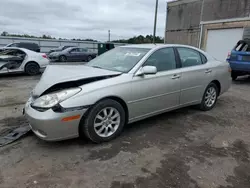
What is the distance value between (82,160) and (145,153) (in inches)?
32.6

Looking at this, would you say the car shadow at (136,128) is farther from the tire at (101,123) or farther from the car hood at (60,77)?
the car hood at (60,77)

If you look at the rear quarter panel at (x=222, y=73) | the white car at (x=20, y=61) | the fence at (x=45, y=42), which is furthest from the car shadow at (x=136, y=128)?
the fence at (x=45, y=42)

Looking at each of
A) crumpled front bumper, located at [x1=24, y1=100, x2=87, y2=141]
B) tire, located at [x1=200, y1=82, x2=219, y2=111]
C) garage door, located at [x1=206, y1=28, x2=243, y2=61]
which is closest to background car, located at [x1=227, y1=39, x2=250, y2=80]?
tire, located at [x1=200, y1=82, x2=219, y2=111]

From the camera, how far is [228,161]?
2.60 metres

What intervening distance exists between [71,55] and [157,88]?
15.5 metres

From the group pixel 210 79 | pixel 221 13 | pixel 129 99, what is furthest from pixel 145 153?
pixel 221 13

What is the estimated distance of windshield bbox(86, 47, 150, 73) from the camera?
3.32 m

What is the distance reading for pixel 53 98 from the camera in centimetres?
258

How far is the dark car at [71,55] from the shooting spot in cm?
1685

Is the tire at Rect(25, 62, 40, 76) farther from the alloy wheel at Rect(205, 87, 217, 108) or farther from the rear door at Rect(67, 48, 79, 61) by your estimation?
the rear door at Rect(67, 48, 79, 61)

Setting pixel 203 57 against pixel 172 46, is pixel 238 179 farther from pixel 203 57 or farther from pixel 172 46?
pixel 203 57

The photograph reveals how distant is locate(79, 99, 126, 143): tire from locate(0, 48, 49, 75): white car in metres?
6.71

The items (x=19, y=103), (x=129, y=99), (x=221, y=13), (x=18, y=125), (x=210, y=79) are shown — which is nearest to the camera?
(x=129, y=99)

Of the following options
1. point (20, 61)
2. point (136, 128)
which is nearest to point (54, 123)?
point (136, 128)
